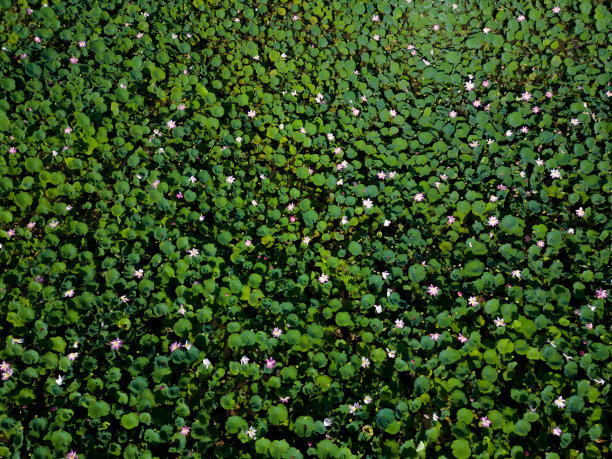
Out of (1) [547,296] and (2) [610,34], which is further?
(2) [610,34]

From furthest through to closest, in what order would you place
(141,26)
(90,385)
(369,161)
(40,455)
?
(141,26), (369,161), (90,385), (40,455)

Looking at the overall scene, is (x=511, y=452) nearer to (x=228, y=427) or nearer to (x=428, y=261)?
(x=428, y=261)

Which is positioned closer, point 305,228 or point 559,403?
point 559,403

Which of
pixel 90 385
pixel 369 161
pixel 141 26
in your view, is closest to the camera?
pixel 90 385

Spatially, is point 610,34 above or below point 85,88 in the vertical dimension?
above

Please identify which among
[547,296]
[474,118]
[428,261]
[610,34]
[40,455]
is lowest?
[40,455]

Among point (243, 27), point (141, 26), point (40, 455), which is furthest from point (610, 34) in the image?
point (40, 455)

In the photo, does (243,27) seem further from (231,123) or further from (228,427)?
(228,427)
